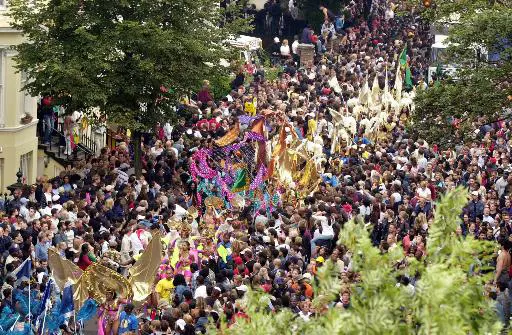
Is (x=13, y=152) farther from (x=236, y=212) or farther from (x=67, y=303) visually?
(x=67, y=303)

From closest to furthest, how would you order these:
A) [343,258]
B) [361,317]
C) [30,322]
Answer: [361,317] → [30,322] → [343,258]

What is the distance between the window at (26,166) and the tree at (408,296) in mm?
27197

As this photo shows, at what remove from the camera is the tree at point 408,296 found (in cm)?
1357

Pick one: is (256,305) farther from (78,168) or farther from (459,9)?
(78,168)

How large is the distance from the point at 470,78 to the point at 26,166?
12.7 metres

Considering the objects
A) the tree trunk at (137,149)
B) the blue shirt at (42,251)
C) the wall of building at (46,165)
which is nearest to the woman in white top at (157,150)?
the tree trunk at (137,149)

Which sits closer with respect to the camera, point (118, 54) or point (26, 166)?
point (118, 54)

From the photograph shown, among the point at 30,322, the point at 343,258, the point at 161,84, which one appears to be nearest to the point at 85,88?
the point at 161,84

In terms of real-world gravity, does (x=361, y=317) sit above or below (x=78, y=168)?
above

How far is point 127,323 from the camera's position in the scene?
25.1 meters

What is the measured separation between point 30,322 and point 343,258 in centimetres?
560

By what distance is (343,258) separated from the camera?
28.4 m

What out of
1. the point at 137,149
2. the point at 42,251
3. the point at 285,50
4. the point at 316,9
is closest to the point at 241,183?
the point at 137,149

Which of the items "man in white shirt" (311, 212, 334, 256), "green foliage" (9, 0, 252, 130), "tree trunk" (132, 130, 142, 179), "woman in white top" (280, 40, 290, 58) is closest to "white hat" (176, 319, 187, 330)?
"man in white shirt" (311, 212, 334, 256)
